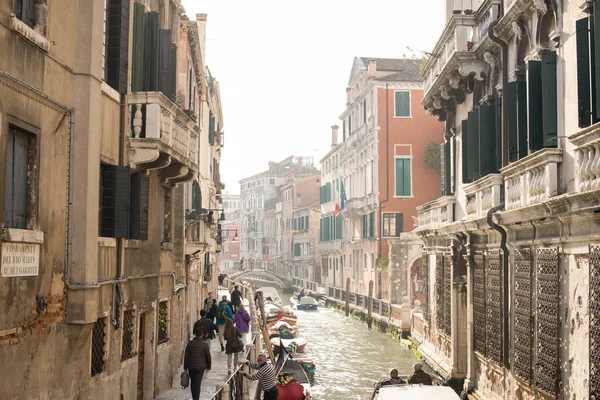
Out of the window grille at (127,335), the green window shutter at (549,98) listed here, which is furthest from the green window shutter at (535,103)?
the window grille at (127,335)

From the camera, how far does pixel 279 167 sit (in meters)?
99.4

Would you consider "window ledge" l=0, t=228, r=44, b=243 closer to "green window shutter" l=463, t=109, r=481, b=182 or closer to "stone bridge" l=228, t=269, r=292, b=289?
"green window shutter" l=463, t=109, r=481, b=182

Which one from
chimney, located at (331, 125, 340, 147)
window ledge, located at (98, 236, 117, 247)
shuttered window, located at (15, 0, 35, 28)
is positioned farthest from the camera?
chimney, located at (331, 125, 340, 147)

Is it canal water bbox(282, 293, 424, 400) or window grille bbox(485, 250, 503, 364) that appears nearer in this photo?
window grille bbox(485, 250, 503, 364)

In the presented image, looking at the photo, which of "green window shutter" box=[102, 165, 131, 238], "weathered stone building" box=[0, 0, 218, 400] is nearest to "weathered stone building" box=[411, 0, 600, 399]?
"weathered stone building" box=[0, 0, 218, 400]

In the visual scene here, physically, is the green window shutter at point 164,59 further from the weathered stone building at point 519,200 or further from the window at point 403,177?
the window at point 403,177

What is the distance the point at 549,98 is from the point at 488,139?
12.8 feet

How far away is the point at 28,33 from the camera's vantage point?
763 cm

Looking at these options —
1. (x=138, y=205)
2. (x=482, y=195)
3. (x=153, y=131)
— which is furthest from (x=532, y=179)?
(x=138, y=205)

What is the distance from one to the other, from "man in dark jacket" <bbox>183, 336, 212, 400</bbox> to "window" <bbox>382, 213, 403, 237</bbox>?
28372 mm

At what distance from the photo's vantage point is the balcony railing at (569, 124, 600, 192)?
364 inches

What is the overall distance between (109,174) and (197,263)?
15832mm

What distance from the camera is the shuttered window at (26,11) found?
25.2 ft

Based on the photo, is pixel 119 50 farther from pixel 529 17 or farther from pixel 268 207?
pixel 268 207
